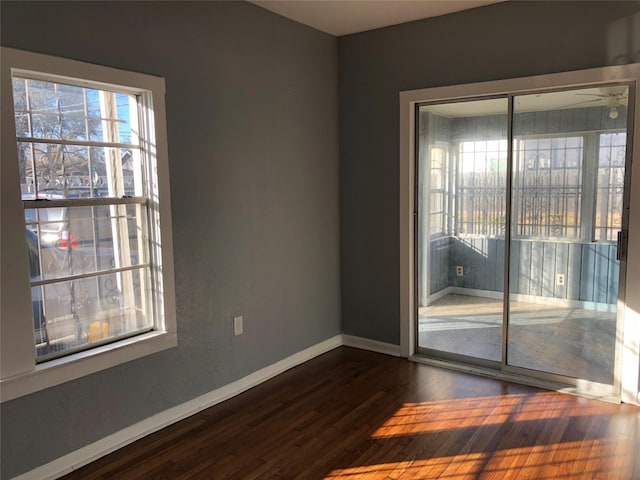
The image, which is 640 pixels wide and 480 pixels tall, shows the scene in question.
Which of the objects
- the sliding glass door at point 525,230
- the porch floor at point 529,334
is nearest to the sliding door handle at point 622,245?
the sliding glass door at point 525,230

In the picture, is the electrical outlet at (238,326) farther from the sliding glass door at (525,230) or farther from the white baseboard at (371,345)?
the sliding glass door at (525,230)

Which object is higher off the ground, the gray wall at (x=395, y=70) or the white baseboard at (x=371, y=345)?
the gray wall at (x=395, y=70)

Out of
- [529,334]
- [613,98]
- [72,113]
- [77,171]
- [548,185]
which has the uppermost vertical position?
[613,98]

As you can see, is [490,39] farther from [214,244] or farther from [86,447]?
[86,447]

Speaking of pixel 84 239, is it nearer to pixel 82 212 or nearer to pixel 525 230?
pixel 82 212


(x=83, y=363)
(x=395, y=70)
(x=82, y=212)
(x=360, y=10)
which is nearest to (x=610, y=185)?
(x=395, y=70)

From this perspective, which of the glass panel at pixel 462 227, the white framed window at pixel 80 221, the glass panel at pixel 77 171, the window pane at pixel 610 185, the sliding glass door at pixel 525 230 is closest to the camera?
the white framed window at pixel 80 221

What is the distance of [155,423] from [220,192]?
149 centimetres

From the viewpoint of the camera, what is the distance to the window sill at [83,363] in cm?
235

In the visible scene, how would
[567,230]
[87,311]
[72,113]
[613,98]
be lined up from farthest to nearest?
[567,230] < [613,98] < [87,311] < [72,113]

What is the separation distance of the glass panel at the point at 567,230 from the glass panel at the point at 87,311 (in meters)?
2.66

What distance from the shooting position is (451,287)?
406 cm

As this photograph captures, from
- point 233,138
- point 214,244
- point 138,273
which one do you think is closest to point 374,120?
point 233,138

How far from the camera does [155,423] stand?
300 cm
